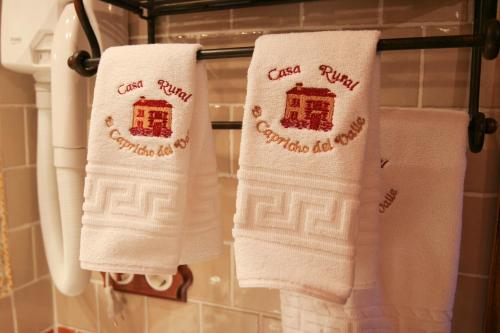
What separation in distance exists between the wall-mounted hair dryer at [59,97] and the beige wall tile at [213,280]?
0.23 m

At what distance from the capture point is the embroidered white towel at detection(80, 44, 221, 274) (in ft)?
1.74

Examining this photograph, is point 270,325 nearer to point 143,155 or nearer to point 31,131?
point 143,155

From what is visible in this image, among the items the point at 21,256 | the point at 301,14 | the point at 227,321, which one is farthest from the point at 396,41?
the point at 21,256

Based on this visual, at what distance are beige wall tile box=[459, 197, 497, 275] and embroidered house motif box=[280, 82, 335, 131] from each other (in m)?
0.34

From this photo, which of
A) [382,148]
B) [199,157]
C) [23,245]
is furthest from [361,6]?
[23,245]

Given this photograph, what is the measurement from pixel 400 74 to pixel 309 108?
0.88ft

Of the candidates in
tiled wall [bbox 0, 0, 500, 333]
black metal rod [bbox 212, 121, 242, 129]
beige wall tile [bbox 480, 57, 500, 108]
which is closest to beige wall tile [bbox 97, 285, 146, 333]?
tiled wall [bbox 0, 0, 500, 333]

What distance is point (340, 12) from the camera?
0.68 metres

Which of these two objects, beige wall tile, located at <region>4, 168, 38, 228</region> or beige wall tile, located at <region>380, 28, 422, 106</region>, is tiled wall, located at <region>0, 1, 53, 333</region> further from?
beige wall tile, located at <region>380, 28, 422, 106</region>

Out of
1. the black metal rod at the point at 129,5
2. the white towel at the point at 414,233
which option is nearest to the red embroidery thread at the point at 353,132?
the white towel at the point at 414,233

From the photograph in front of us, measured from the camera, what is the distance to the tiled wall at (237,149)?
2.08 ft

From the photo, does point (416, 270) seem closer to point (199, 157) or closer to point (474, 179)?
point (474, 179)

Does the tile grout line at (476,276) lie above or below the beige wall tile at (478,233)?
below

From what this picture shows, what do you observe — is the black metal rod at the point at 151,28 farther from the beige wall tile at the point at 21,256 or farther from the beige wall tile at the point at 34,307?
the beige wall tile at the point at 34,307
